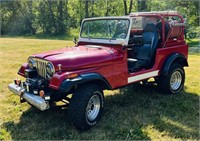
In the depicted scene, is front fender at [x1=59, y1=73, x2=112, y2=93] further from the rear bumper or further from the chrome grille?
the chrome grille

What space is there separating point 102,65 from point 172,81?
2385 mm

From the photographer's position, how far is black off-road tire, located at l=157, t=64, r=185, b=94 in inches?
226

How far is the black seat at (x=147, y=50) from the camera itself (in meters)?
5.61

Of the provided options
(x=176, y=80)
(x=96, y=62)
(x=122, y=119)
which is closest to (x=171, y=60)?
(x=176, y=80)

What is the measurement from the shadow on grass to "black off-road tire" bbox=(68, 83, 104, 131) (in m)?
0.15

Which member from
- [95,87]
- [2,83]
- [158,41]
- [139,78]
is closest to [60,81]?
[95,87]

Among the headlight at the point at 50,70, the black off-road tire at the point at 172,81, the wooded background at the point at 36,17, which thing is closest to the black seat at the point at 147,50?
the black off-road tire at the point at 172,81

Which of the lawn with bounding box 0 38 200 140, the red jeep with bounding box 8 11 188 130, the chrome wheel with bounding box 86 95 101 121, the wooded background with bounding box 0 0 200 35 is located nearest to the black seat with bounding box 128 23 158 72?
the red jeep with bounding box 8 11 188 130

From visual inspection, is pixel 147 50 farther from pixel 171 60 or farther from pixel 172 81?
pixel 172 81

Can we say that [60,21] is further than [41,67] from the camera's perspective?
Yes

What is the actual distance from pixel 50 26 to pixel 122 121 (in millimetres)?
29566

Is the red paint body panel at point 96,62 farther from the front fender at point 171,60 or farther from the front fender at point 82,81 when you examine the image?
the front fender at point 171,60

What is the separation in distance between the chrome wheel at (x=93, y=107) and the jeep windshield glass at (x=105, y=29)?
134 centimetres

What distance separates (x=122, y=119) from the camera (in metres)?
4.54
